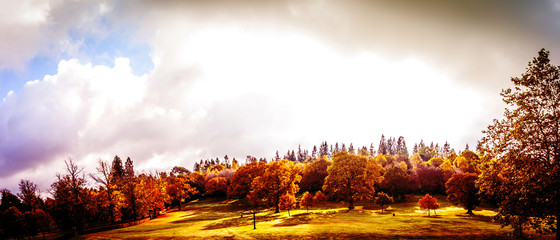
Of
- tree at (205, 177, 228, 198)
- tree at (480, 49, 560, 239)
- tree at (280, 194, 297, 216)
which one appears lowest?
tree at (205, 177, 228, 198)

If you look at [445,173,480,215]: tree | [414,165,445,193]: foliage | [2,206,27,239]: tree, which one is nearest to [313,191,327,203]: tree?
[445,173,480,215]: tree

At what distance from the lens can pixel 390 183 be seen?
89.4 m

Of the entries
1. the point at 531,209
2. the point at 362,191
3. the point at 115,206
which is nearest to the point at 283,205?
the point at 362,191

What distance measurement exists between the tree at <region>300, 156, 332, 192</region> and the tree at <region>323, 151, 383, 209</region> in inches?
1546

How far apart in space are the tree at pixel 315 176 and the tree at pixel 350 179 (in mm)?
39263

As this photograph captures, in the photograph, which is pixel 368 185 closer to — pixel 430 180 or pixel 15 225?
pixel 430 180

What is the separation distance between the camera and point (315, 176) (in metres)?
111

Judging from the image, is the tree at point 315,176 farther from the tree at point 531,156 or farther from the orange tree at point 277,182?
the tree at point 531,156

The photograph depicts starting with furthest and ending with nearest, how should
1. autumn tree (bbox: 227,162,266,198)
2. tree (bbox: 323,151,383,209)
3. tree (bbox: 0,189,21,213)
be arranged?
autumn tree (bbox: 227,162,266,198) → tree (bbox: 0,189,21,213) → tree (bbox: 323,151,383,209)

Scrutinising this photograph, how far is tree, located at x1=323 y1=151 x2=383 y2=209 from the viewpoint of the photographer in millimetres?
66625

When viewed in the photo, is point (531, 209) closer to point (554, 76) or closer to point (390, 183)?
point (554, 76)

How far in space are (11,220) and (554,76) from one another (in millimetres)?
107561

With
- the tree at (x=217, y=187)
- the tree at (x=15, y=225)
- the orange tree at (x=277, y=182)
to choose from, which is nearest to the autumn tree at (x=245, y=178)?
the orange tree at (x=277, y=182)

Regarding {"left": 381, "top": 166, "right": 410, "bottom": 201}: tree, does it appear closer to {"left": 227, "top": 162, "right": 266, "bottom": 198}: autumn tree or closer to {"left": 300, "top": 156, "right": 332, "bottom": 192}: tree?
{"left": 300, "top": 156, "right": 332, "bottom": 192}: tree
